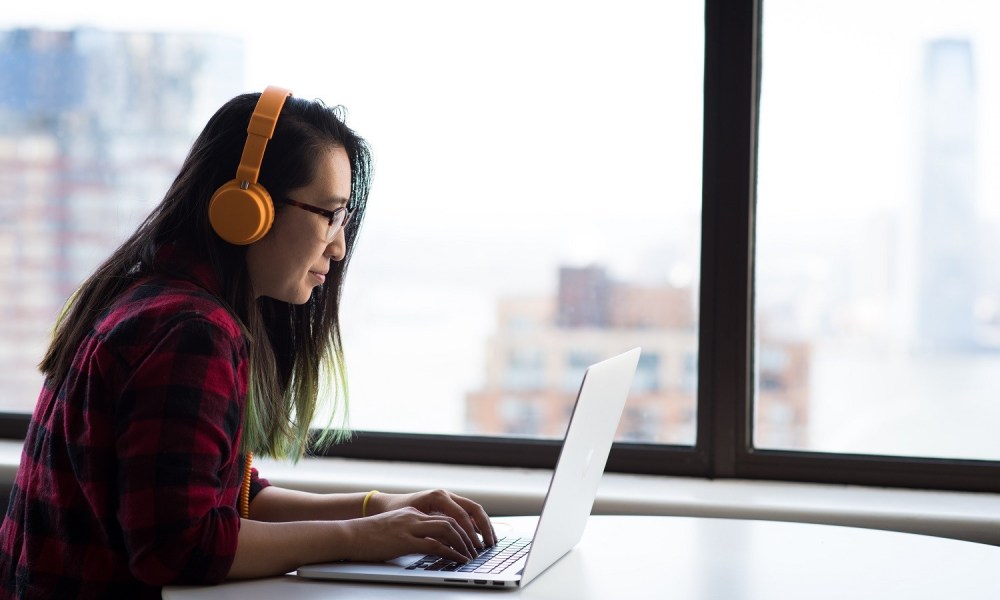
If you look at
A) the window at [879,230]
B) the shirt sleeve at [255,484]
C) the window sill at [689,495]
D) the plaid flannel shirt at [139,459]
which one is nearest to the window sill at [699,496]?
the window sill at [689,495]

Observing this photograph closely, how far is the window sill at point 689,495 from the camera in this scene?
1.82 meters

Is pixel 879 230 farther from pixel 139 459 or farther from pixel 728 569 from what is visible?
pixel 139 459

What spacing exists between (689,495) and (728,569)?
2.41 feet

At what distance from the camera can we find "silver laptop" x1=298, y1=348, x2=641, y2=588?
1091 millimetres

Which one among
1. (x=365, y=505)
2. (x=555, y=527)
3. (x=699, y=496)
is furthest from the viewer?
(x=699, y=496)

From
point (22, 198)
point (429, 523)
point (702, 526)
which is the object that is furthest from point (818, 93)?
point (22, 198)

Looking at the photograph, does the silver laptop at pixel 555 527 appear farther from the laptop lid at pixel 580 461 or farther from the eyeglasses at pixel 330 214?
the eyeglasses at pixel 330 214

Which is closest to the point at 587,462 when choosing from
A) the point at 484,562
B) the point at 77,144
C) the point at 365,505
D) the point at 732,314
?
the point at 484,562

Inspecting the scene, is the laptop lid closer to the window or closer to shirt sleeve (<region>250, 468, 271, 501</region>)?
shirt sleeve (<region>250, 468, 271, 501</region>)

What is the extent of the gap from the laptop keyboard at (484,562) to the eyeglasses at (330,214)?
0.43 metres

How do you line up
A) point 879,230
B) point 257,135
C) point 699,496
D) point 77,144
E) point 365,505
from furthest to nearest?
point 77,144, point 879,230, point 699,496, point 365,505, point 257,135

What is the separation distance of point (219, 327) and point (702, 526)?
0.75 metres

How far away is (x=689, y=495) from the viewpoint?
198 cm

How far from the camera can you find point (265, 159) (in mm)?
1288
